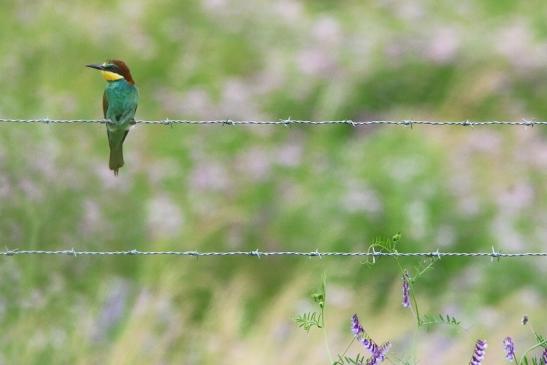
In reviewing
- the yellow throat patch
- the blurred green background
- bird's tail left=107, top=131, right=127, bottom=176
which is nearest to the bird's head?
the yellow throat patch

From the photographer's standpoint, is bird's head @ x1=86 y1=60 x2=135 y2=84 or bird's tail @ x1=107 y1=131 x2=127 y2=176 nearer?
bird's tail @ x1=107 y1=131 x2=127 y2=176

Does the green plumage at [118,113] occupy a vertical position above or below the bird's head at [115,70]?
below

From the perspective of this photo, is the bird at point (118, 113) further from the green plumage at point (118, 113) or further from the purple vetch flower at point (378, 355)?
the purple vetch flower at point (378, 355)

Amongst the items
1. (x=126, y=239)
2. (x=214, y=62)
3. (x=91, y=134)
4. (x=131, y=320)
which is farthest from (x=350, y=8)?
(x=131, y=320)

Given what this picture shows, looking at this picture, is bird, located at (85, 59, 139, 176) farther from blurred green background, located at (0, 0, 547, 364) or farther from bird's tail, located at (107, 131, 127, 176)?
blurred green background, located at (0, 0, 547, 364)

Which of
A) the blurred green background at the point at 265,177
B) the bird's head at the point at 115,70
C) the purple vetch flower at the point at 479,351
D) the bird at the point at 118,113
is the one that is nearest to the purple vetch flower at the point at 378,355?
the purple vetch flower at the point at 479,351

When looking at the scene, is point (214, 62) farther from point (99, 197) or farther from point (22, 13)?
point (99, 197)

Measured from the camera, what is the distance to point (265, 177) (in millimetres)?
10312

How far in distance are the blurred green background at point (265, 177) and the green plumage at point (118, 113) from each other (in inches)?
62.9

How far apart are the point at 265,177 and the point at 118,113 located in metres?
5.17

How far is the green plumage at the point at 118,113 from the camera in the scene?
16.9ft

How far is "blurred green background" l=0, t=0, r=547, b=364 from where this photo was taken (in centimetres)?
700

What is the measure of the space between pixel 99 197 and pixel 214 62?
520 centimetres

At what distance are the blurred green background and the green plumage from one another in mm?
1597
